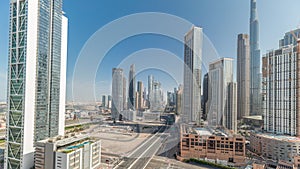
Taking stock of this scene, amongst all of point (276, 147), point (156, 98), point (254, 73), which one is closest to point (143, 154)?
point (156, 98)

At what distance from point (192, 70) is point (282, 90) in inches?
138

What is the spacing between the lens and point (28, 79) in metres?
3.07

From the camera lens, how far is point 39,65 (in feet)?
10.9

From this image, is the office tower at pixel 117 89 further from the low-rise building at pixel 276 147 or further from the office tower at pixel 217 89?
the low-rise building at pixel 276 147

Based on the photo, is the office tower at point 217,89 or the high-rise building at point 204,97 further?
the high-rise building at point 204,97

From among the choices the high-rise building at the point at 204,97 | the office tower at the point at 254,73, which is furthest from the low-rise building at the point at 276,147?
the office tower at the point at 254,73

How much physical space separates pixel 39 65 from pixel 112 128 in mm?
3871

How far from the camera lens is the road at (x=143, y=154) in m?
3.13

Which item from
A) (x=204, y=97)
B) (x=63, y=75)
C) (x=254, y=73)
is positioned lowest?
(x=204, y=97)

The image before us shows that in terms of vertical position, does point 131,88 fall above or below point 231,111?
above

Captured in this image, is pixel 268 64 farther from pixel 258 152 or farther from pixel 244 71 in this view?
pixel 244 71

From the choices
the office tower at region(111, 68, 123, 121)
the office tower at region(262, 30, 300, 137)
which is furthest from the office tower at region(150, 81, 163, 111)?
the office tower at region(262, 30, 300, 137)

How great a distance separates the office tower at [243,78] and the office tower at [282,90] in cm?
335

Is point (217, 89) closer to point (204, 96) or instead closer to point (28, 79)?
point (204, 96)
